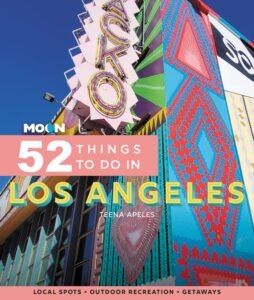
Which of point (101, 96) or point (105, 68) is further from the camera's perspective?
point (105, 68)

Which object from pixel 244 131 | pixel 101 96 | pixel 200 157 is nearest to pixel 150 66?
pixel 101 96

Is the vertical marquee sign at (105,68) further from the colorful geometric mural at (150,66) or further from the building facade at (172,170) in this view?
the colorful geometric mural at (150,66)

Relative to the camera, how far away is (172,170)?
7160mm

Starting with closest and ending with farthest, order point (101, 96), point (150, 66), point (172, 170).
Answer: point (172, 170) → point (101, 96) → point (150, 66)

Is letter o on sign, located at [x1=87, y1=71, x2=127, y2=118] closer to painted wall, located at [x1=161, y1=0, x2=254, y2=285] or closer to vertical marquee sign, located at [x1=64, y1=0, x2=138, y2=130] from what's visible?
vertical marquee sign, located at [x1=64, y1=0, x2=138, y2=130]

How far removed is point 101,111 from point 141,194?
8.32ft

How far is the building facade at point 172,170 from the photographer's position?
21.6ft

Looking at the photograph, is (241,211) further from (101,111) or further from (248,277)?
(101,111)

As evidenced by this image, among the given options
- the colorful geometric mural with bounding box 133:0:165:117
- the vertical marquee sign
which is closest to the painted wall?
the colorful geometric mural with bounding box 133:0:165:117

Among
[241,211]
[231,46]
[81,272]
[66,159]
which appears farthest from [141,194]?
[231,46]

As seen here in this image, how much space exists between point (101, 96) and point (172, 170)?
2865mm

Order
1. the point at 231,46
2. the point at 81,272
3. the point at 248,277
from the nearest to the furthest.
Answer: the point at 248,277 < the point at 81,272 < the point at 231,46

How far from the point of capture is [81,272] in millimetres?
8992

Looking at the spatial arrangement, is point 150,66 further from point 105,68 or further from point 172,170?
point 172,170
